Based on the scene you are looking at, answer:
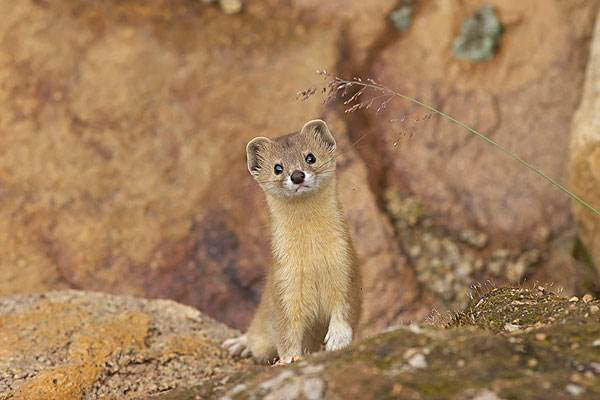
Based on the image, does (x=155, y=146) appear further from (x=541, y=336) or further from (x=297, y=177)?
(x=541, y=336)

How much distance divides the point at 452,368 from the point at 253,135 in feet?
17.9

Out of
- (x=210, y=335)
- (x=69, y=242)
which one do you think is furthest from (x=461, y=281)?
(x=69, y=242)

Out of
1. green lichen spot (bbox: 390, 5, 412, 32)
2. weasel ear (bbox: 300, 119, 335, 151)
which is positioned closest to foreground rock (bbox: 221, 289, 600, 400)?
weasel ear (bbox: 300, 119, 335, 151)

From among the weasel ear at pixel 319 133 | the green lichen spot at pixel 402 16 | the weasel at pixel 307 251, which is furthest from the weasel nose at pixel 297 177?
the green lichen spot at pixel 402 16

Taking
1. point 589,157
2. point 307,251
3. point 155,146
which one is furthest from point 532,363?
point 155,146

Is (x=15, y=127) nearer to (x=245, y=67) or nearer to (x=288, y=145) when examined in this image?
(x=245, y=67)

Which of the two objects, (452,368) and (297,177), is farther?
(297,177)

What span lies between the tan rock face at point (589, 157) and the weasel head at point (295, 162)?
269 cm

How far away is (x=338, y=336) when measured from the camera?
16.9 ft

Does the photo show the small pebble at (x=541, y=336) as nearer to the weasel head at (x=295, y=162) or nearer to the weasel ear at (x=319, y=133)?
the weasel head at (x=295, y=162)

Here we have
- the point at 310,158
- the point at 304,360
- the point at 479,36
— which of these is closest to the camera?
the point at 304,360

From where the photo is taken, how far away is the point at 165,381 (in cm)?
520

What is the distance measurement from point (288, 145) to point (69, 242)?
137 inches

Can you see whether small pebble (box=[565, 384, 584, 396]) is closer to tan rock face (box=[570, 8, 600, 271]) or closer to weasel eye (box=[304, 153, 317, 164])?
weasel eye (box=[304, 153, 317, 164])
